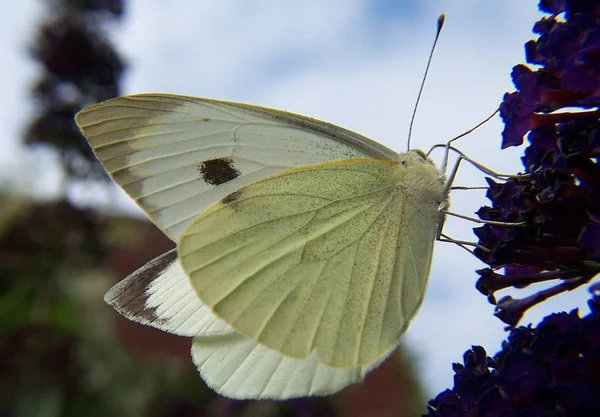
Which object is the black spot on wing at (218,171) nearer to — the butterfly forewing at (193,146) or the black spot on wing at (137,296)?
the butterfly forewing at (193,146)

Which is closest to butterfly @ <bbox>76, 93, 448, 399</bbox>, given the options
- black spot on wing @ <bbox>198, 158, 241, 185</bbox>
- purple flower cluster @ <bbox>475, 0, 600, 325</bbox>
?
black spot on wing @ <bbox>198, 158, 241, 185</bbox>

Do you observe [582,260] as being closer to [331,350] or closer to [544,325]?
[544,325]

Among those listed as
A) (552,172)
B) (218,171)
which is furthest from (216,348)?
(552,172)

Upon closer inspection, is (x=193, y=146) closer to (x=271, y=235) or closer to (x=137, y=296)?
(x=271, y=235)

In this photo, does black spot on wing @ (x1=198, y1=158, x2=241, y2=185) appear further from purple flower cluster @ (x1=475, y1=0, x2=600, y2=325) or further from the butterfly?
purple flower cluster @ (x1=475, y1=0, x2=600, y2=325)

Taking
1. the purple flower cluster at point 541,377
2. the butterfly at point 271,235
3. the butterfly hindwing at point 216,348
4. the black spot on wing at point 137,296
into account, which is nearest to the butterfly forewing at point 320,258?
the butterfly at point 271,235

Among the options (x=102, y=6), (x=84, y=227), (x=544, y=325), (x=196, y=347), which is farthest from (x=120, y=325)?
(x=544, y=325)
